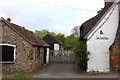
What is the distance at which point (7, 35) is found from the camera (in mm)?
11344

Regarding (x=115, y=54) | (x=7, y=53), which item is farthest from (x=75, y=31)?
(x=7, y=53)

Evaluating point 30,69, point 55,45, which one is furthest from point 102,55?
point 55,45

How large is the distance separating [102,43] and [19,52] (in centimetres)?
830

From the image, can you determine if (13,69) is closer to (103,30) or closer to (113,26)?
(103,30)

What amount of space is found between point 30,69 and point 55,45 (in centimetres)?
2607

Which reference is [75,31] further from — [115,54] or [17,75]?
[17,75]

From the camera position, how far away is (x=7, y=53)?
1148 cm

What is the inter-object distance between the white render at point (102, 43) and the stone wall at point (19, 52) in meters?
5.96

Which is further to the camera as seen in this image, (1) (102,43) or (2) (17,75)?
(1) (102,43)

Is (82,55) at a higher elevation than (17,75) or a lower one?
higher

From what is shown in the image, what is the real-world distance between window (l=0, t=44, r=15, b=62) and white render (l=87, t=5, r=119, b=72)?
7636 mm

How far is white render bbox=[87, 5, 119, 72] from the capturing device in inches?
449

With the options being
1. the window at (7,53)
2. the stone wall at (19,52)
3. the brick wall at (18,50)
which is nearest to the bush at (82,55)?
the stone wall at (19,52)

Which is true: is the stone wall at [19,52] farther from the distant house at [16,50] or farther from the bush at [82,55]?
the bush at [82,55]
